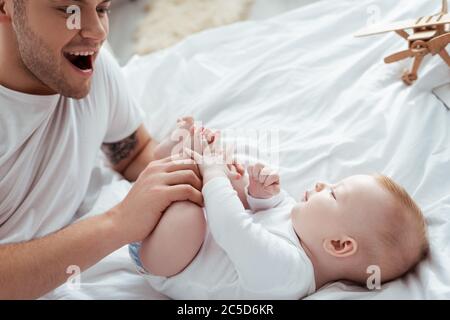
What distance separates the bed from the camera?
42.7 inches

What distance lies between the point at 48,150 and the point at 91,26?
0.96 ft

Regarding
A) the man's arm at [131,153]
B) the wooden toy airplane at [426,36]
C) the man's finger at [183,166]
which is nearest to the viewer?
the man's finger at [183,166]

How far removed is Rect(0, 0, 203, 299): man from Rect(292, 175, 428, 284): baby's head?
248mm

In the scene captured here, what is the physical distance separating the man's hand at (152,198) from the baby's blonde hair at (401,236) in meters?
0.36

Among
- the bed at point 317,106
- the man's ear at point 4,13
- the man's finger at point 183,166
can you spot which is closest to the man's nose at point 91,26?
the man's ear at point 4,13

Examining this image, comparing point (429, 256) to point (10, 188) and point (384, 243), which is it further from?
point (10, 188)

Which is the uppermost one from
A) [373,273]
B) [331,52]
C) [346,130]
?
[331,52]

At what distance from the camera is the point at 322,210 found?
1015mm

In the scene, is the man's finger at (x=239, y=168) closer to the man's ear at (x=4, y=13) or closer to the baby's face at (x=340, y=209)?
the baby's face at (x=340, y=209)

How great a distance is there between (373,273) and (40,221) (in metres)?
0.71

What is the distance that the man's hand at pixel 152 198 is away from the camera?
989 mm

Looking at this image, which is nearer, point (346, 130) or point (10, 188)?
point (10, 188)

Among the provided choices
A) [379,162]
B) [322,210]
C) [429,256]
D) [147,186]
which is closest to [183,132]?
[147,186]

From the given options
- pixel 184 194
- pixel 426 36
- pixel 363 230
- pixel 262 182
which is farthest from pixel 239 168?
pixel 426 36
